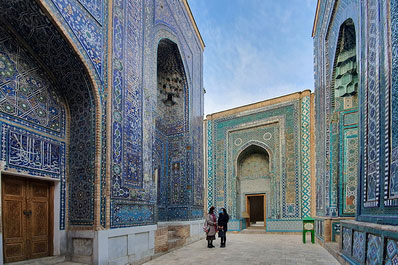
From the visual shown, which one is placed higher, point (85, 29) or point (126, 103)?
point (85, 29)

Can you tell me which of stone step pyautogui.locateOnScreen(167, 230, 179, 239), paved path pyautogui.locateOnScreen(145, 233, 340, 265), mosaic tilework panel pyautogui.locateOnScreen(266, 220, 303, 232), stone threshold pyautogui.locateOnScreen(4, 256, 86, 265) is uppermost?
stone threshold pyautogui.locateOnScreen(4, 256, 86, 265)

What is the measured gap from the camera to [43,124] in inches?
157

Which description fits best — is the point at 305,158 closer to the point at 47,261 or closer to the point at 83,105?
the point at 83,105

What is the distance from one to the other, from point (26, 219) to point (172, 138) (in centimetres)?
519

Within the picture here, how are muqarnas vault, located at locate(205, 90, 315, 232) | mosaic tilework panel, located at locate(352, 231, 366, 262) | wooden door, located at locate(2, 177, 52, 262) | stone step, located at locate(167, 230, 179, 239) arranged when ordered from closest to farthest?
mosaic tilework panel, located at locate(352, 231, 366, 262)
wooden door, located at locate(2, 177, 52, 262)
stone step, located at locate(167, 230, 179, 239)
muqarnas vault, located at locate(205, 90, 315, 232)

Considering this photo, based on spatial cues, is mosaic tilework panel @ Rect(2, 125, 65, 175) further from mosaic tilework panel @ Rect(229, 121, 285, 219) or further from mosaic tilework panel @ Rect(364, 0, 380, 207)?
mosaic tilework panel @ Rect(229, 121, 285, 219)

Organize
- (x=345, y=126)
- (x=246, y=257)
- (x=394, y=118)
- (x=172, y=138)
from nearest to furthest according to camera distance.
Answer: (x=394, y=118), (x=246, y=257), (x=345, y=126), (x=172, y=138)

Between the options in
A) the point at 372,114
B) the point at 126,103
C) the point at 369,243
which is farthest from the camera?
the point at 126,103

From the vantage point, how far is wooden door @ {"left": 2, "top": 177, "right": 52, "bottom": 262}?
3488 millimetres

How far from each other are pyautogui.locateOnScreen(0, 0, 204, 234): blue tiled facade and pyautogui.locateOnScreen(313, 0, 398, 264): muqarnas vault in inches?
135

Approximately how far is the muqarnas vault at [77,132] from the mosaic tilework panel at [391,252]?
135 inches

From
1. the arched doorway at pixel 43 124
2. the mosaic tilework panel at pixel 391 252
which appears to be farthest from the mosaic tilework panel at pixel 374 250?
the arched doorway at pixel 43 124

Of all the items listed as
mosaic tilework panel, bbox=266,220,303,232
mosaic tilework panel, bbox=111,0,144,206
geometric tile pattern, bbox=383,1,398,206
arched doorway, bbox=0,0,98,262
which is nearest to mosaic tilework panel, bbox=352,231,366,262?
geometric tile pattern, bbox=383,1,398,206

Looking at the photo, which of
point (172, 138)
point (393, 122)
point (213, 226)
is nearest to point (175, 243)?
point (213, 226)
